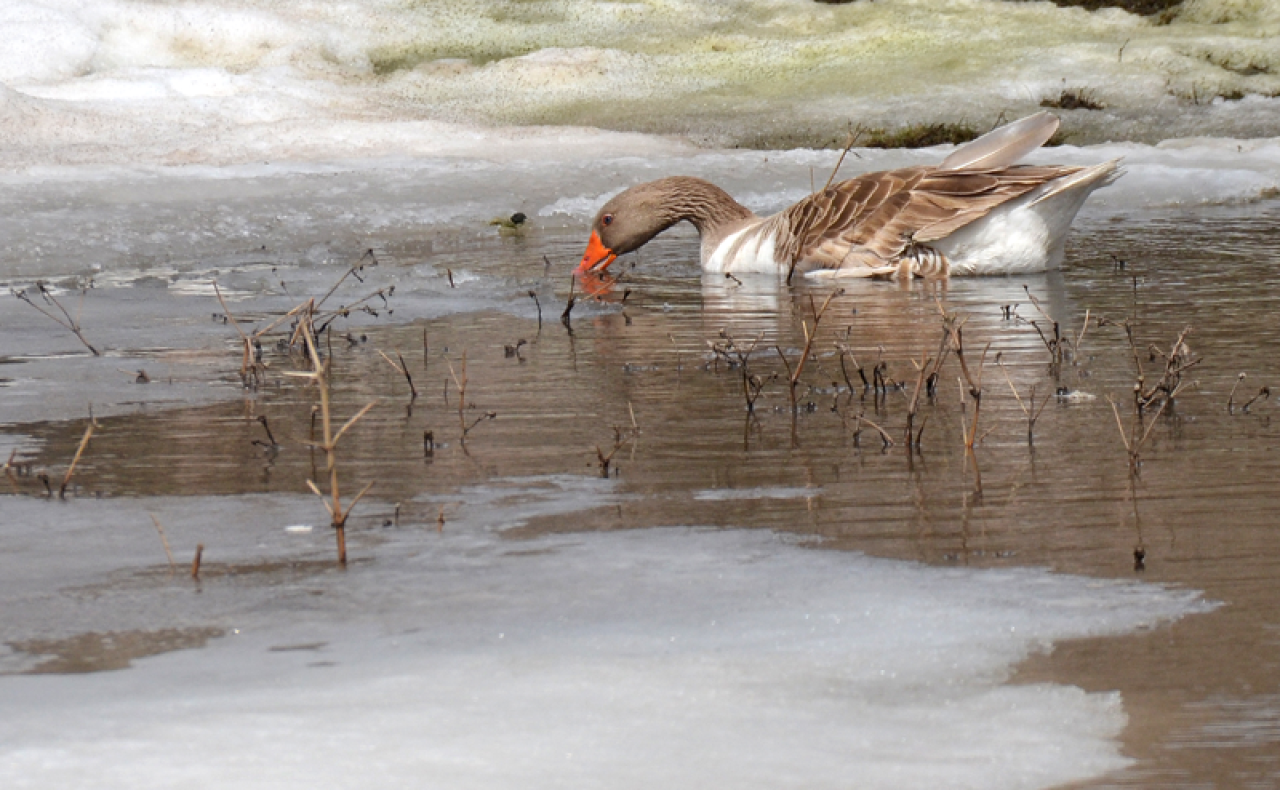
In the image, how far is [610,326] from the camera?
702 centimetres

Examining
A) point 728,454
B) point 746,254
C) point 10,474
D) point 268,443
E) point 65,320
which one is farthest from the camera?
point 746,254

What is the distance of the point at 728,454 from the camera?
4.22 meters

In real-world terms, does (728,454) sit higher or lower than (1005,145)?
lower

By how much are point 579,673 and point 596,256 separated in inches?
277

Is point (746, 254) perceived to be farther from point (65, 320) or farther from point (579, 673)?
point (579, 673)

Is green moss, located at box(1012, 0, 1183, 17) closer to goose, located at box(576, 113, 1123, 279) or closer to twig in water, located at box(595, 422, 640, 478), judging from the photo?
goose, located at box(576, 113, 1123, 279)

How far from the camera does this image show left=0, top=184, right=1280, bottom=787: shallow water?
286cm

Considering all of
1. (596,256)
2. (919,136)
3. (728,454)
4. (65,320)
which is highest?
(919,136)

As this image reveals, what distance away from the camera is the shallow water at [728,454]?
286 centimetres

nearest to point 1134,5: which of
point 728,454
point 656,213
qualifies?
point 656,213

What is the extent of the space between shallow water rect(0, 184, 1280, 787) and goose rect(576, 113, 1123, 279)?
63 cm

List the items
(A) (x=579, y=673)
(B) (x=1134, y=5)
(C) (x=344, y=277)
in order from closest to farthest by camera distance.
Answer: (A) (x=579, y=673), (C) (x=344, y=277), (B) (x=1134, y=5)

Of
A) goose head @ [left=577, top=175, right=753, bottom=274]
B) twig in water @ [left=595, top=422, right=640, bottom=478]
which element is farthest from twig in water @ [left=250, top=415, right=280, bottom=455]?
goose head @ [left=577, top=175, right=753, bottom=274]

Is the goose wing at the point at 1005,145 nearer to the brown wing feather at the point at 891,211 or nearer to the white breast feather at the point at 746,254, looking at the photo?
the brown wing feather at the point at 891,211
